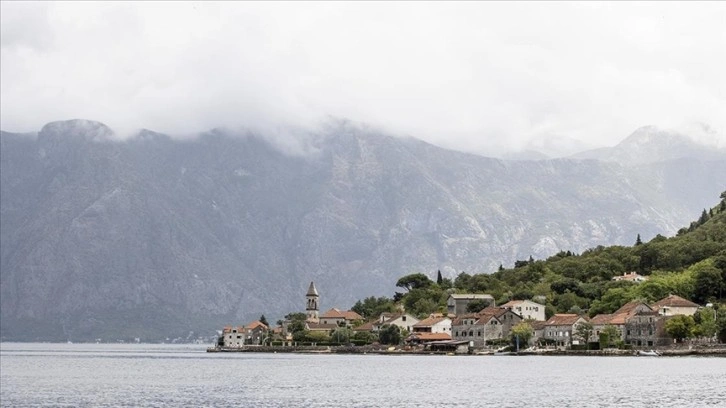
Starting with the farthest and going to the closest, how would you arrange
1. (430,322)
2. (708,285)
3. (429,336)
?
(430,322), (429,336), (708,285)

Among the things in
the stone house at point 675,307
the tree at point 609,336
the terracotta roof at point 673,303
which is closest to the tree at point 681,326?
the stone house at point 675,307

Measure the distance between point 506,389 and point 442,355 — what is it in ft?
284

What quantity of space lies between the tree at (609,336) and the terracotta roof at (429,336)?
34.1m

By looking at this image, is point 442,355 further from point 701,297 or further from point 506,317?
point 701,297

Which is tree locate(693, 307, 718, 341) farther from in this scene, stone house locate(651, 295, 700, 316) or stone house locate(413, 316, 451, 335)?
stone house locate(413, 316, 451, 335)

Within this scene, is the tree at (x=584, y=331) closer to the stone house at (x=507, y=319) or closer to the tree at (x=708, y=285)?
the stone house at (x=507, y=319)

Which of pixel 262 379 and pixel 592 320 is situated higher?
pixel 592 320

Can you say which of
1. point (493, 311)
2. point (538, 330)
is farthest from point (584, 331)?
point (493, 311)

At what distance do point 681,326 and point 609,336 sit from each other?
31.4 ft

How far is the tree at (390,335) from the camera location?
19475cm

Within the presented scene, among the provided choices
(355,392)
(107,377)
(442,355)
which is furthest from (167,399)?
(442,355)

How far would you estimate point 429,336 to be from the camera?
192000mm

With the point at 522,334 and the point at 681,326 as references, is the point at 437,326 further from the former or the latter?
the point at 681,326

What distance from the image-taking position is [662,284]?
182 meters
